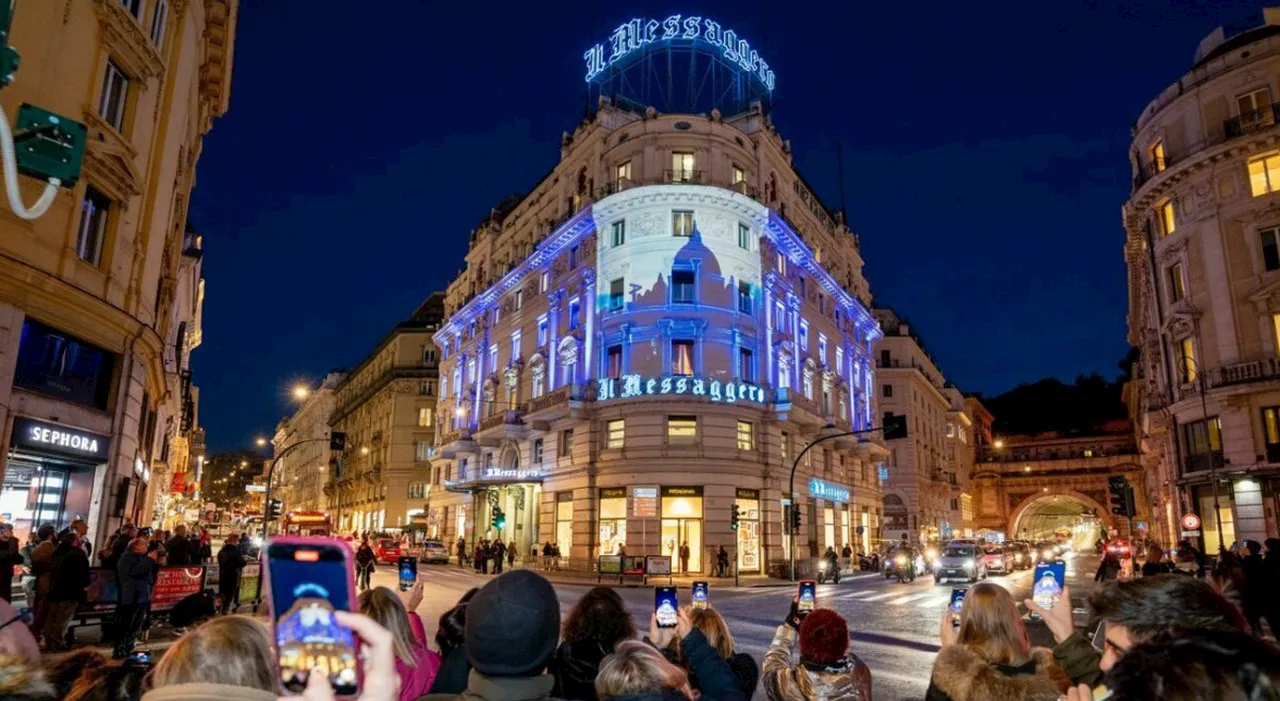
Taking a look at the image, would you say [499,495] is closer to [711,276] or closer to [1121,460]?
[711,276]

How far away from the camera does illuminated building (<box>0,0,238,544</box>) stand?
15.8m

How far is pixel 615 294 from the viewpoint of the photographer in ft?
131

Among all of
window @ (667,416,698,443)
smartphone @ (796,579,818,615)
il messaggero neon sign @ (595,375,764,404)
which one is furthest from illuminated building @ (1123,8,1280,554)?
smartphone @ (796,579,818,615)

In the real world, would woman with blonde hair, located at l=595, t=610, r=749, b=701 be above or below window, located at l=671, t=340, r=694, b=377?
below

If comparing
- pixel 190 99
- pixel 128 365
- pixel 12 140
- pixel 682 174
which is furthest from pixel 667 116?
pixel 12 140

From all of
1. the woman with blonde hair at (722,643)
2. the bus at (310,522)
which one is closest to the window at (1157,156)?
the woman with blonde hair at (722,643)

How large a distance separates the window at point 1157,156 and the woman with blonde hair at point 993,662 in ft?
135

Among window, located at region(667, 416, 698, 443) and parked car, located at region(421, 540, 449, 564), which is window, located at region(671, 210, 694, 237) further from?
parked car, located at region(421, 540, 449, 564)

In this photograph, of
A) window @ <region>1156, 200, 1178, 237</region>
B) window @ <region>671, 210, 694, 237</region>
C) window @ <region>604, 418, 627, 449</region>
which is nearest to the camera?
window @ <region>1156, 200, 1178, 237</region>

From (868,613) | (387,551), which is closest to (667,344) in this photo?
(868,613)

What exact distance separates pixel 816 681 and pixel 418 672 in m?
2.30

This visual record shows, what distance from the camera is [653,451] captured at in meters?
37.1

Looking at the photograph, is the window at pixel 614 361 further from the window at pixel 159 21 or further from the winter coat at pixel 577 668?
the winter coat at pixel 577 668

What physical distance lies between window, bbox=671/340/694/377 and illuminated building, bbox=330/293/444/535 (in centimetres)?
3202
